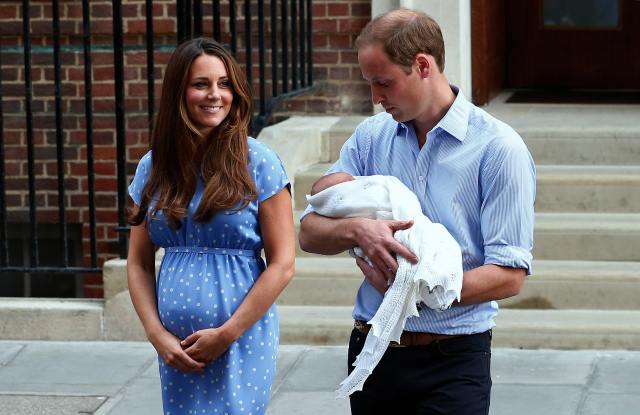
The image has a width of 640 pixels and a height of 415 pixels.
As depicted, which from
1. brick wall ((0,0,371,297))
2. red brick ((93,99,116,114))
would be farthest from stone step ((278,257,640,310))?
red brick ((93,99,116,114))

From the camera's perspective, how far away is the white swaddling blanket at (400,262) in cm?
299

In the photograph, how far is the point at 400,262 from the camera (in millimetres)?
3008

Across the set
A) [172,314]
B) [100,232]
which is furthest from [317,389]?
[100,232]

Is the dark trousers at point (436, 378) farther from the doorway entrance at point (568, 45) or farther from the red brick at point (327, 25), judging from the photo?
the doorway entrance at point (568, 45)

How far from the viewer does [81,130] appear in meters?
8.94

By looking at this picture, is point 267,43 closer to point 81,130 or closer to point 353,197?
point 81,130

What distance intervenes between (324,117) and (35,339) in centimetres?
265

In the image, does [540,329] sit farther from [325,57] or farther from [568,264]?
[325,57]

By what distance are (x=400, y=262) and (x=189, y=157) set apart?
95cm

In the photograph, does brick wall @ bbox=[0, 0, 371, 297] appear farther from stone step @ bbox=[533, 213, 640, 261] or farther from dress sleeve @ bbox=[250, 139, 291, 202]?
dress sleeve @ bbox=[250, 139, 291, 202]

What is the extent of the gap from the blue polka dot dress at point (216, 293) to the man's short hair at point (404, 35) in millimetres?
884

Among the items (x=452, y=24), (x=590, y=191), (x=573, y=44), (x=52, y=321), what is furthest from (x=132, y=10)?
(x=573, y=44)

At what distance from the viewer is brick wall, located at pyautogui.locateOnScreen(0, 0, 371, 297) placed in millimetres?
8711

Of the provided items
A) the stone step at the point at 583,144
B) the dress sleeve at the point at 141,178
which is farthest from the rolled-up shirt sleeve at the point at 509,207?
the stone step at the point at 583,144
